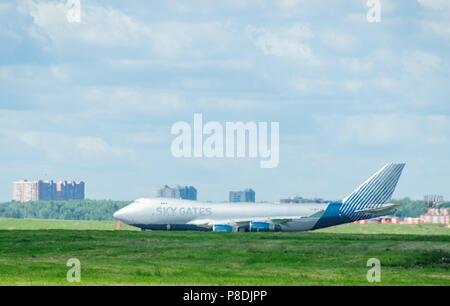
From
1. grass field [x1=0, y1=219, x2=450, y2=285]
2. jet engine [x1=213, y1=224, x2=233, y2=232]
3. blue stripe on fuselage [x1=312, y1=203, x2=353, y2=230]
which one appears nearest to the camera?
grass field [x1=0, y1=219, x2=450, y2=285]

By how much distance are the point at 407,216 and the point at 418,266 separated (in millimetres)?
150841

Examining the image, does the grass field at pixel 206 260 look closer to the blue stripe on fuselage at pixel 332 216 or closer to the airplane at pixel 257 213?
the airplane at pixel 257 213

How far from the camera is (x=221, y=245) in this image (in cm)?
5669

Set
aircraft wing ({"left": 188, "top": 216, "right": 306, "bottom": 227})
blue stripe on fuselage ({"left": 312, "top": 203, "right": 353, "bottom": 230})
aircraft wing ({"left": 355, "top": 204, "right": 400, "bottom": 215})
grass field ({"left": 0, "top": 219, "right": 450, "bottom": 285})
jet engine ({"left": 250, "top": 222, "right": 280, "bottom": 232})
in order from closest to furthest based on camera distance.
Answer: grass field ({"left": 0, "top": 219, "right": 450, "bottom": 285})
jet engine ({"left": 250, "top": 222, "right": 280, "bottom": 232})
aircraft wing ({"left": 188, "top": 216, "right": 306, "bottom": 227})
blue stripe on fuselage ({"left": 312, "top": 203, "right": 353, "bottom": 230})
aircraft wing ({"left": 355, "top": 204, "right": 400, "bottom": 215})

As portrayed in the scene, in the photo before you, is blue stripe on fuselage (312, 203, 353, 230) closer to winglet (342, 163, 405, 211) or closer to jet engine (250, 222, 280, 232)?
winglet (342, 163, 405, 211)

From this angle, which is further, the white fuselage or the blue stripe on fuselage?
the white fuselage

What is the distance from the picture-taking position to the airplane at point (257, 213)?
84438 millimetres

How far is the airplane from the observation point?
277ft

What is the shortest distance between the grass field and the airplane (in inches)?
623

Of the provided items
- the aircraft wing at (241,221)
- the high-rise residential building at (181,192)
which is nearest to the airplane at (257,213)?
the aircraft wing at (241,221)

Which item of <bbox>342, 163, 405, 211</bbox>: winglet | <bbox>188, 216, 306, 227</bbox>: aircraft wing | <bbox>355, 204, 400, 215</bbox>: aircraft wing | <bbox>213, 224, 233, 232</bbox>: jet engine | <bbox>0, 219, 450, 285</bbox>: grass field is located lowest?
<bbox>0, 219, 450, 285</bbox>: grass field

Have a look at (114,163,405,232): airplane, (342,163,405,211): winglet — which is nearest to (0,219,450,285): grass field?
(114,163,405,232): airplane
